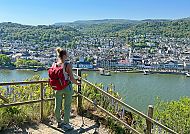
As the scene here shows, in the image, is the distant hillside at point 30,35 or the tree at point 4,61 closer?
the tree at point 4,61

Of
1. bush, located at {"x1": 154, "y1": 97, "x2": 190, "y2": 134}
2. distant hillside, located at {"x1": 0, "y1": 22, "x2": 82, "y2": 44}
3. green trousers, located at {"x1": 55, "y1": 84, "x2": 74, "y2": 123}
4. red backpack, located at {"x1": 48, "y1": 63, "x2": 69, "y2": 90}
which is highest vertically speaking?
red backpack, located at {"x1": 48, "y1": 63, "x2": 69, "y2": 90}

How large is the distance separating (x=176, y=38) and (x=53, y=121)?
129 m

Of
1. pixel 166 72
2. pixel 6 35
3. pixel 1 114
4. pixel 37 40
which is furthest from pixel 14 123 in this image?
pixel 6 35

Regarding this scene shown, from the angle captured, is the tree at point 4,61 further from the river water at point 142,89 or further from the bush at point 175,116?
the bush at point 175,116

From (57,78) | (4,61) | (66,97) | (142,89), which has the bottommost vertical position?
(4,61)

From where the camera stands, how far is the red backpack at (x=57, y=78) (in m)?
4.26

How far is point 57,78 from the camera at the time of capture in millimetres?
4289

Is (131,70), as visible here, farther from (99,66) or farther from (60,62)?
(60,62)

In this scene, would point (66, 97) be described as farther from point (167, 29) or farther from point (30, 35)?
A: point (167, 29)

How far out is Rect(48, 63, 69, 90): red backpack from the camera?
4258mm

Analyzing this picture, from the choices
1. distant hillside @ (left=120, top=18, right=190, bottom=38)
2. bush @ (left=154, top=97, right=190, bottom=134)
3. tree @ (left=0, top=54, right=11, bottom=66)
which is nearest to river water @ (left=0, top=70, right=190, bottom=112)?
bush @ (left=154, top=97, right=190, bottom=134)

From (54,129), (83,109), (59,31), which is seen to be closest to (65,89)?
(54,129)

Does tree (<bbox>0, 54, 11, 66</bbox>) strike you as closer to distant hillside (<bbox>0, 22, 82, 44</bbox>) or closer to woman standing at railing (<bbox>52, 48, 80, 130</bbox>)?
distant hillside (<bbox>0, 22, 82, 44</bbox>)

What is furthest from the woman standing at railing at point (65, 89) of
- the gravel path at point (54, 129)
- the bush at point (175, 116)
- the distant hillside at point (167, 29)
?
the distant hillside at point (167, 29)
